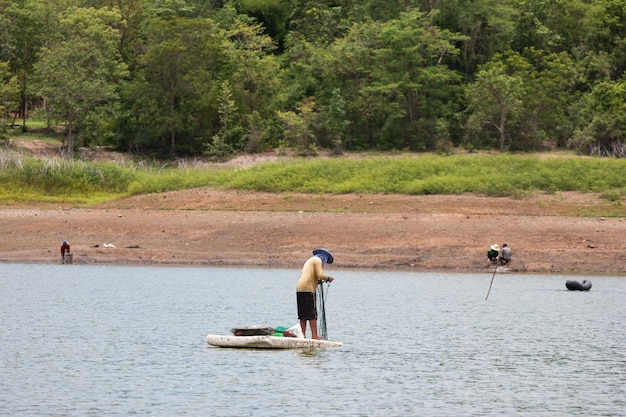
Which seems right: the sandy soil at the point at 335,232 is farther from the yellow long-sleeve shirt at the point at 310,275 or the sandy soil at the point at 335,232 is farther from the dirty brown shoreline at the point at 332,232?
the yellow long-sleeve shirt at the point at 310,275

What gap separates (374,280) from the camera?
35031 mm

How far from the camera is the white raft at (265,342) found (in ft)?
72.4

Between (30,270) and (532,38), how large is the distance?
125 feet

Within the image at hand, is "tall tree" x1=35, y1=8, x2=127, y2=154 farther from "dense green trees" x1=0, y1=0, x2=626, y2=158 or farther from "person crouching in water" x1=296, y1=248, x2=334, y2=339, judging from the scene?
"person crouching in water" x1=296, y1=248, x2=334, y2=339

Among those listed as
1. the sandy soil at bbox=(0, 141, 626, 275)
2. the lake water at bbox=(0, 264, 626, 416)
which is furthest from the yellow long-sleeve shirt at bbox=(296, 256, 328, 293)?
the sandy soil at bbox=(0, 141, 626, 275)

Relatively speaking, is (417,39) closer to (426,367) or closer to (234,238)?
(234,238)

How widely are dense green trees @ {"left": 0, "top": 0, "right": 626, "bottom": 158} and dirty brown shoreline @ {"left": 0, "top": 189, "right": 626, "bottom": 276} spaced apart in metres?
14.5

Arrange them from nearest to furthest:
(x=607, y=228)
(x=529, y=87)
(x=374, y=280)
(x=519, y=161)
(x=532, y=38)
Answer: (x=374, y=280), (x=607, y=228), (x=519, y=161), (x=529, y=87), (x=532, y=38)

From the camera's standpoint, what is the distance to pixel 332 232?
40500 millimetres

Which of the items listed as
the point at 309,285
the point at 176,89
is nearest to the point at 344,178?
the point at 176,89

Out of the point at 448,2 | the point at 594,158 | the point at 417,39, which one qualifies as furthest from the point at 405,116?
the point at 594,158

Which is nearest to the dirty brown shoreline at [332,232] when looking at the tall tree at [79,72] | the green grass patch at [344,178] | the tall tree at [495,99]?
the green grass patch at [344,178]

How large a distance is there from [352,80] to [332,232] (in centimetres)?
2417

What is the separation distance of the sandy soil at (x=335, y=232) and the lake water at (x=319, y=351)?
6.62ft
